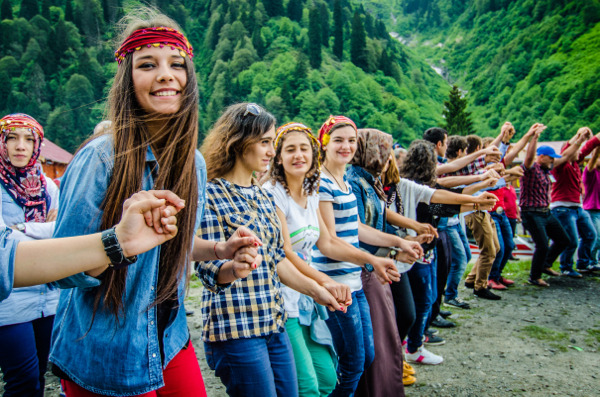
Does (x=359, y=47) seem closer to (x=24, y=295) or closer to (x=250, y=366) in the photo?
(x=24, y=295)

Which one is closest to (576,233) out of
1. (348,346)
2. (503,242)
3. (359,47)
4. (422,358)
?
(503,242)

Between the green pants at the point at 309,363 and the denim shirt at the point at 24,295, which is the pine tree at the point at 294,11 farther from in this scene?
the green pants at the point at 309,363

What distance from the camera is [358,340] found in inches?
109

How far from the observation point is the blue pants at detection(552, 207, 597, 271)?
24.6ft

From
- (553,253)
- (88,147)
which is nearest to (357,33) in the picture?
(553,253)

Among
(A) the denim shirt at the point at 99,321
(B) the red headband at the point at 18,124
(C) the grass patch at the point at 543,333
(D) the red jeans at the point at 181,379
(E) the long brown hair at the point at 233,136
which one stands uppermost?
(B) the red headband at the point at 18,124

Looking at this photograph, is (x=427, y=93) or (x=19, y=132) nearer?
(x=19, y=132)

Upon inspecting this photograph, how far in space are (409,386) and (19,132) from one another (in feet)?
13.2

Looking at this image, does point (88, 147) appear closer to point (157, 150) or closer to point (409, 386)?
point (157, 150)

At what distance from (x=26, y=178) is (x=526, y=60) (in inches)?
4691

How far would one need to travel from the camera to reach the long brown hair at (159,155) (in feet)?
4.43

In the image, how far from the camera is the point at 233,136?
237cm

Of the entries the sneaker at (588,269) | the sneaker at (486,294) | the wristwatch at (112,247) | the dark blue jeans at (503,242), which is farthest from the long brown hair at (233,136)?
the sneaker at (588,269)

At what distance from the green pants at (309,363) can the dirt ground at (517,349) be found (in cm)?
146
